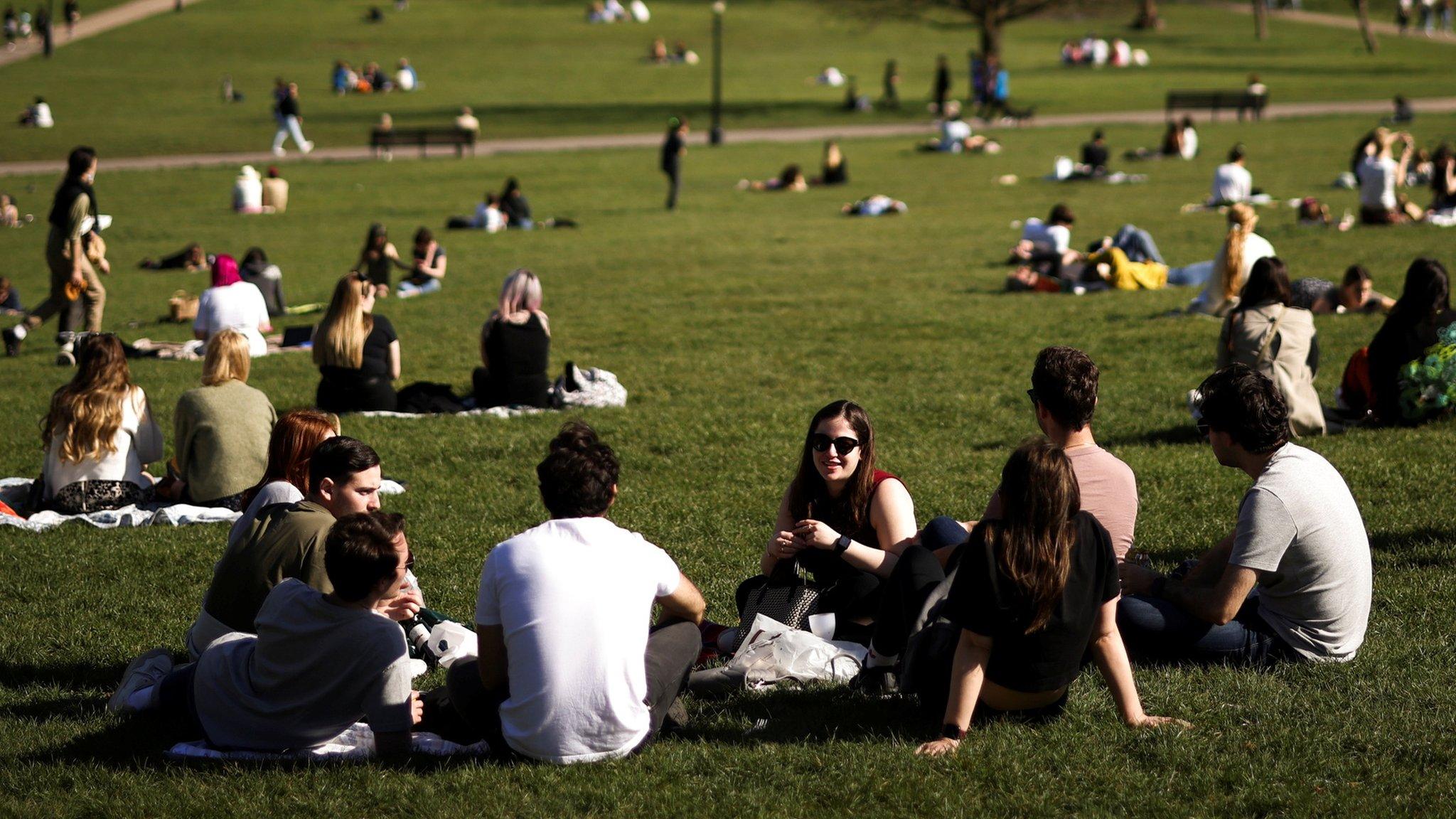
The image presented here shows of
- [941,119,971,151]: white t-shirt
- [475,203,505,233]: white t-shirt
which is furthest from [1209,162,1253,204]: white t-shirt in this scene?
[941,119,971,151]: white t-shirt

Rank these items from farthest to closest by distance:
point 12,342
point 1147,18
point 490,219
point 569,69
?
point 1147,18
point 569,69
point 490,219
point 12,342

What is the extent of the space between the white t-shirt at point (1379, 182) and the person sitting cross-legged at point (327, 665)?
20150mm

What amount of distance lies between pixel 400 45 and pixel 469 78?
10053 mm

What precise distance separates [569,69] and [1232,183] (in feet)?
142

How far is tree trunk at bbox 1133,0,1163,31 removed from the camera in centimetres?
8162

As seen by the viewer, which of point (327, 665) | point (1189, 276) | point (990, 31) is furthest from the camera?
point (990, 31)

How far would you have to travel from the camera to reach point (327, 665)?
5148 mm

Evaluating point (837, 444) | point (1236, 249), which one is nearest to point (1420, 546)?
point (837, 444)

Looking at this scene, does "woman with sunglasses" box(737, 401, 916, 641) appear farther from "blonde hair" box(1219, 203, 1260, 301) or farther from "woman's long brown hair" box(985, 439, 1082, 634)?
"blonde hair" box(1219, 203, 1260, 301)

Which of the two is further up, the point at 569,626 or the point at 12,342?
the point at 12,342

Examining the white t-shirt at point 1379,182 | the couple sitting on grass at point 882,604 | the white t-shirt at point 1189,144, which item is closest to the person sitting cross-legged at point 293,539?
the couple sitting on grass at point 882,604

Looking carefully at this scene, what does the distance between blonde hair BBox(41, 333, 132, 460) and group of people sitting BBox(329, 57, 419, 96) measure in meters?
51.9

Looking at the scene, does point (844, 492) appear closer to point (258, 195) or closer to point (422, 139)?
point (258, 195)

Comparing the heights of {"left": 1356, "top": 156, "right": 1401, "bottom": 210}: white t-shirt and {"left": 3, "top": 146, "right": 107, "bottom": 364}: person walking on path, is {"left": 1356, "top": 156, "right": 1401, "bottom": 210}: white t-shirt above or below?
above
